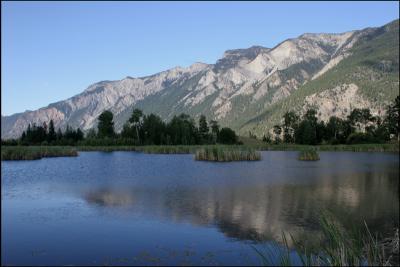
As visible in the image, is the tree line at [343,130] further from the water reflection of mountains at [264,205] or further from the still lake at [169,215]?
the water reflection of mountains at [264,205]

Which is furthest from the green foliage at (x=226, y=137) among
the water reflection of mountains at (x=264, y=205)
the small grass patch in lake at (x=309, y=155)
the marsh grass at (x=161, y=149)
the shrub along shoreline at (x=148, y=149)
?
the water reflection of mountains at (x=264, y=205)

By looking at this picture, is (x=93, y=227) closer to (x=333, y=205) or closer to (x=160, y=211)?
(x=160, y=211)

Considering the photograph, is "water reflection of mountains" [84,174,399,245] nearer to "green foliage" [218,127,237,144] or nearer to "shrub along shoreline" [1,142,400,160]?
"shrub along shoreline" [1,142,400,160]

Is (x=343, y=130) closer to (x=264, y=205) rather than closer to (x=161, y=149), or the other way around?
(x=161, y=149)

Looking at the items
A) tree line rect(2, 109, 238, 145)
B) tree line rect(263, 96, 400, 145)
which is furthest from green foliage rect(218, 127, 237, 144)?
tree line rect(263, 96, 400, 145)

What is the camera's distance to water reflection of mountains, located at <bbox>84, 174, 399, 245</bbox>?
22.3 metres

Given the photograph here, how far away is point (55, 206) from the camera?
27.1m

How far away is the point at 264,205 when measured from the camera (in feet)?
94.7

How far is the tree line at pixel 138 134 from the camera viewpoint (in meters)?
134

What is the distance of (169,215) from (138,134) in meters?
122

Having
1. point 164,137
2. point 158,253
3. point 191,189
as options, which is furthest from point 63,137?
point 158,253

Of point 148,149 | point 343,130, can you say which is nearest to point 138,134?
point 148,149

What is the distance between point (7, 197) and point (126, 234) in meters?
15.3

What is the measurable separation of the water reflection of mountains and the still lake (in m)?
0.06
